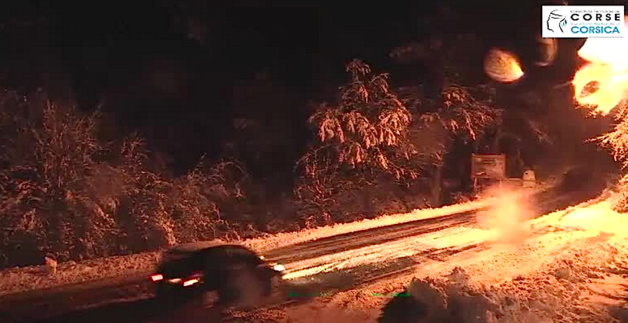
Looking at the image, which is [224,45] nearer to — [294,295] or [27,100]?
[27,100]

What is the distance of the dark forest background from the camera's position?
21406 millimetres

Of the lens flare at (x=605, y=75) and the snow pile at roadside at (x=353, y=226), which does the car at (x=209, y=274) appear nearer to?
the snow pile at roadside at (x=353, y=226)

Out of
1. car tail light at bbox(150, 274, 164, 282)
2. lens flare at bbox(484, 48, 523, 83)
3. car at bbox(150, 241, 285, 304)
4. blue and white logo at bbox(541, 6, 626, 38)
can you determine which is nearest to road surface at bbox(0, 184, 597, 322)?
car at bbox(150, 241, 285, 304)

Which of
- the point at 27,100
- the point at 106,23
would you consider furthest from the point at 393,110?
the point at 27,100

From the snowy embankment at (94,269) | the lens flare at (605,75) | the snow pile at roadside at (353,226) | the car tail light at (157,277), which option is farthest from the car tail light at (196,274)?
the lens flare at (605,75)

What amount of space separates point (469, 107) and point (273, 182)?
9.44 m

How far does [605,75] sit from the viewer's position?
2583cm

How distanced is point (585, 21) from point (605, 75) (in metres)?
3.17

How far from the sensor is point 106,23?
1044 inches

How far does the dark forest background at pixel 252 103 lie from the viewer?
2141cm

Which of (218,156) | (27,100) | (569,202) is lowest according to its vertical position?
(569,202)

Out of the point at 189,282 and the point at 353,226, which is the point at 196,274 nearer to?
the point at 189,282

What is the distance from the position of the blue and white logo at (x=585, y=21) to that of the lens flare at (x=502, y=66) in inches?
104

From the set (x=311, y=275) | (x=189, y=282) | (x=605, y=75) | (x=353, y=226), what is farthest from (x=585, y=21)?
(x=189, y=282)
